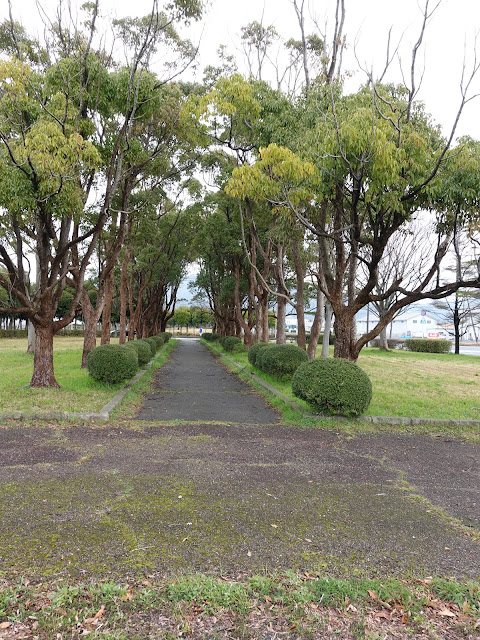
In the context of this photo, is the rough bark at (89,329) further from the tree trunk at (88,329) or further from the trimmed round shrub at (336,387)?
the trimmed round shrub at (336,387)

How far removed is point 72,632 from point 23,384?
321 inches

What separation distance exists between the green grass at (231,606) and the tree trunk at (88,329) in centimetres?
1110

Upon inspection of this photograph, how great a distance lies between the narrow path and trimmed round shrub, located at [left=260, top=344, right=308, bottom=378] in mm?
895

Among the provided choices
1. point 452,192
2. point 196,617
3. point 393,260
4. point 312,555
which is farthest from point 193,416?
point 393,260

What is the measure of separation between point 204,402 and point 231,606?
650cm

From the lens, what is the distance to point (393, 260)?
24.4 m

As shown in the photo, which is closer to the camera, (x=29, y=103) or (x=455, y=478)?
(x=455, y=478)

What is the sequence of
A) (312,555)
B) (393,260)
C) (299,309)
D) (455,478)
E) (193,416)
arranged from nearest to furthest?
1. (312,555)
2. (455,478)
3. (193,416)
4. (299,309)
5. (393,260)

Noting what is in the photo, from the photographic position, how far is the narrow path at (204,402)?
7.26 metres

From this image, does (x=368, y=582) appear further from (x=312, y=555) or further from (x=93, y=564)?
(x=93, y=564)

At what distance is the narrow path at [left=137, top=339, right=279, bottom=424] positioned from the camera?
7262mm

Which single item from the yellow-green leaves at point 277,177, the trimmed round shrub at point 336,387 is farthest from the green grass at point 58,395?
the yellow-green leaves at point 277,177

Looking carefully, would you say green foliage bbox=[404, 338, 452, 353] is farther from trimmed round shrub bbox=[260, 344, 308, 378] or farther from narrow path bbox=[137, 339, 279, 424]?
trimmed round shrub bbox=[260, 344, 308, 378]

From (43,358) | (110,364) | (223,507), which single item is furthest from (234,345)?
(223,507)
